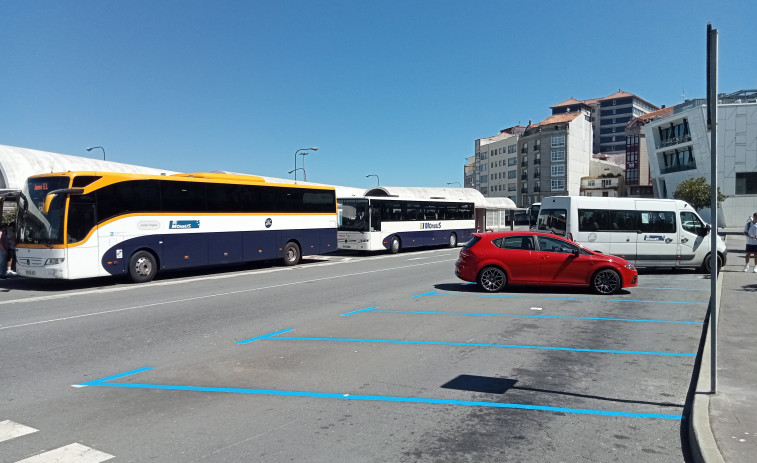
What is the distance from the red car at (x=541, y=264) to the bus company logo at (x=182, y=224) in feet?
31.3

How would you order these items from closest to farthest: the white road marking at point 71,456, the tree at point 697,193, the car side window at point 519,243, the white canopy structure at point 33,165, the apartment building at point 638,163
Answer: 1. the white road marking at point 71,456
2. the car side window at point 519,243
3. the white canopy structure at point 33,165
4. the tree at point 697,193
5. the apartment building at point 638,163

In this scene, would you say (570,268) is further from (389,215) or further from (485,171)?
(485,171)

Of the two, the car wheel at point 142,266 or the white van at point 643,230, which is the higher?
the white van at point 643,230

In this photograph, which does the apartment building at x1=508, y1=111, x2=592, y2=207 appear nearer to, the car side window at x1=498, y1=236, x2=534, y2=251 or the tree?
the tree

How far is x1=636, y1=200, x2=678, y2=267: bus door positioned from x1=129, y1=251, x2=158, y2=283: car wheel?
1591 cm

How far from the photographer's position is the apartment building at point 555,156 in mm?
94438

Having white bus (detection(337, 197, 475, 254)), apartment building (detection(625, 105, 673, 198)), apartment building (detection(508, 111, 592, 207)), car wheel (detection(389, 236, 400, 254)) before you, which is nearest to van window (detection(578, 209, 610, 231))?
white bus (detection(337, 197, 475, 254))

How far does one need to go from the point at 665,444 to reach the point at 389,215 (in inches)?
901

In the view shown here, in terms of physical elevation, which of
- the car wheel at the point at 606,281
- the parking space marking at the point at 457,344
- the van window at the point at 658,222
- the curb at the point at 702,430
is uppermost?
the van window at the point at 658,222

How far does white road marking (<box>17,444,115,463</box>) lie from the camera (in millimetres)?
4074

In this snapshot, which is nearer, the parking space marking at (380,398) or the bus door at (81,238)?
the parking space marking at (380,398)

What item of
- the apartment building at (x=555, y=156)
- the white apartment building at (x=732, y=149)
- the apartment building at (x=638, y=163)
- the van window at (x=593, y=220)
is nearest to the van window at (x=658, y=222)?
the van window at (x=593, y=220)

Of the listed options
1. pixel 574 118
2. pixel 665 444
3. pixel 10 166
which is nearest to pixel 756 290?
pixel 665 444

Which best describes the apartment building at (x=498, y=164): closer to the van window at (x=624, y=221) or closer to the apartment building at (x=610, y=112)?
the apartment building at (x=610, y=112)
